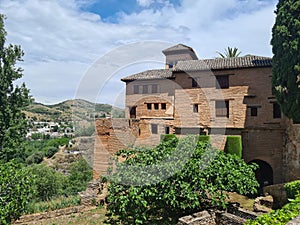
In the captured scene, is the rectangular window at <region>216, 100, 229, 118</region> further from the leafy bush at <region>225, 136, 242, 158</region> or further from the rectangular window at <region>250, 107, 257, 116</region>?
the leafy bush at <region>225, 136, 242, 158</region>

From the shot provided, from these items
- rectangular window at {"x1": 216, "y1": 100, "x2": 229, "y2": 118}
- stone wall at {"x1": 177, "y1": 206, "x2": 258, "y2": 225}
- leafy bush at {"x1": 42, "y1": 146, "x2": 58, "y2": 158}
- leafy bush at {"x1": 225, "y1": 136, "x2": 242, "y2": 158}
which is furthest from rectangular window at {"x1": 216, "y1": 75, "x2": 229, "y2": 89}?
leafy bush at {"x1": 42, "y1": 146, "x2": 58, "y2": 158}

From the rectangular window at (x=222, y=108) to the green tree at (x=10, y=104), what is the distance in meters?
15.6

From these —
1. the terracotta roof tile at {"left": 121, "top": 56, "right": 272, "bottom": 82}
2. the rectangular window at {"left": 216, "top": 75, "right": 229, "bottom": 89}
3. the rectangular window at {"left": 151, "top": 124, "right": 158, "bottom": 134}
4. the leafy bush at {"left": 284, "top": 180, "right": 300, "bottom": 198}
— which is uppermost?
the terracotta roof tile at {"left": 121, "top": 56, "right": 272, "bottom": 82}

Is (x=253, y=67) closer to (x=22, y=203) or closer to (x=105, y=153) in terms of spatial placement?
(x=105, y=153)

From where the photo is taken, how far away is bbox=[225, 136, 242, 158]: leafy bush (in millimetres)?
17656

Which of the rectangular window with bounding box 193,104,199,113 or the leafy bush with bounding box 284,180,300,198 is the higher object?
the rectangular window with bounding box 193,104,199,113

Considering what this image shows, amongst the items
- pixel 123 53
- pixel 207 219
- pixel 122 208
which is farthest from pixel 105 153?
pixel 207 219

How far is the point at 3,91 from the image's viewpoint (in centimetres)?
1988

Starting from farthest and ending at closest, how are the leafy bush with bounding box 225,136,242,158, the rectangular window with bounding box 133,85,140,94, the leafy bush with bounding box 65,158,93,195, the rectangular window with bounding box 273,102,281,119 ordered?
the leafy bush with bounding box 65,158,93,195, the rectangular window with bounding box 133,85,140,94, the rectangular window with bounding box 273,102,281,119, the leafy bush with bounding box 225,136,242,158

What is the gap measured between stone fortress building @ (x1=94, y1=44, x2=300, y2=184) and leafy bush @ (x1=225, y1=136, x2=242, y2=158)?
861mm

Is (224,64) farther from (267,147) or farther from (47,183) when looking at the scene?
(47,183)

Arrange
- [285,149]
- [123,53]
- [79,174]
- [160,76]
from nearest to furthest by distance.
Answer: [123,53], [285,149], [160,76], [79,174]

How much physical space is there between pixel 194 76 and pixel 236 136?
6.01 m

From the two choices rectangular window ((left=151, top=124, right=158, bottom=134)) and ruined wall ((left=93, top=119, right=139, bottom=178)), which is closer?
ruined wall ((left=93, top=119, right=139, bottom=178))
